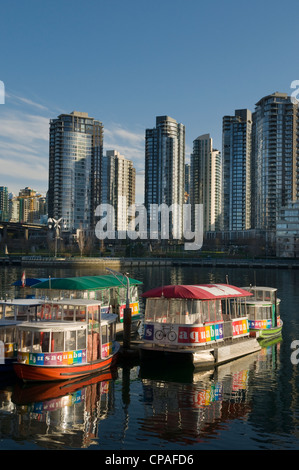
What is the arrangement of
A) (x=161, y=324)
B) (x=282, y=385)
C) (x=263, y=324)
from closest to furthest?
(x=282, y=385)
(x=161, y=324)
(x=263, y=324)

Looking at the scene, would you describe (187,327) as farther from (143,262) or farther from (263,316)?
(143,262)

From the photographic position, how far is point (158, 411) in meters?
22.8

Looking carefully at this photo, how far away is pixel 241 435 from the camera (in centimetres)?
2006

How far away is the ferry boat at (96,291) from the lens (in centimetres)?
3453

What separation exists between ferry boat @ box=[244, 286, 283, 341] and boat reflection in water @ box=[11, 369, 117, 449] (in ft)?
49.3

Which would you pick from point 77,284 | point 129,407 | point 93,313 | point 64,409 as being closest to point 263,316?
point 77,284

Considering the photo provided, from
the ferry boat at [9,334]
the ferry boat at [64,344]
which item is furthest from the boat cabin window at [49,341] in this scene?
the ferry boat at [9,334]

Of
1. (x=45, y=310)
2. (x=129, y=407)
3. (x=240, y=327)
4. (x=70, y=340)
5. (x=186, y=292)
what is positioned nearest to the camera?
(x=129, y=407)

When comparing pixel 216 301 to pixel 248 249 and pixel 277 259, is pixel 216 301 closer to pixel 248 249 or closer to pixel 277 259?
pixel 277 259

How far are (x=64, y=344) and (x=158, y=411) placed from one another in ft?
22.3
